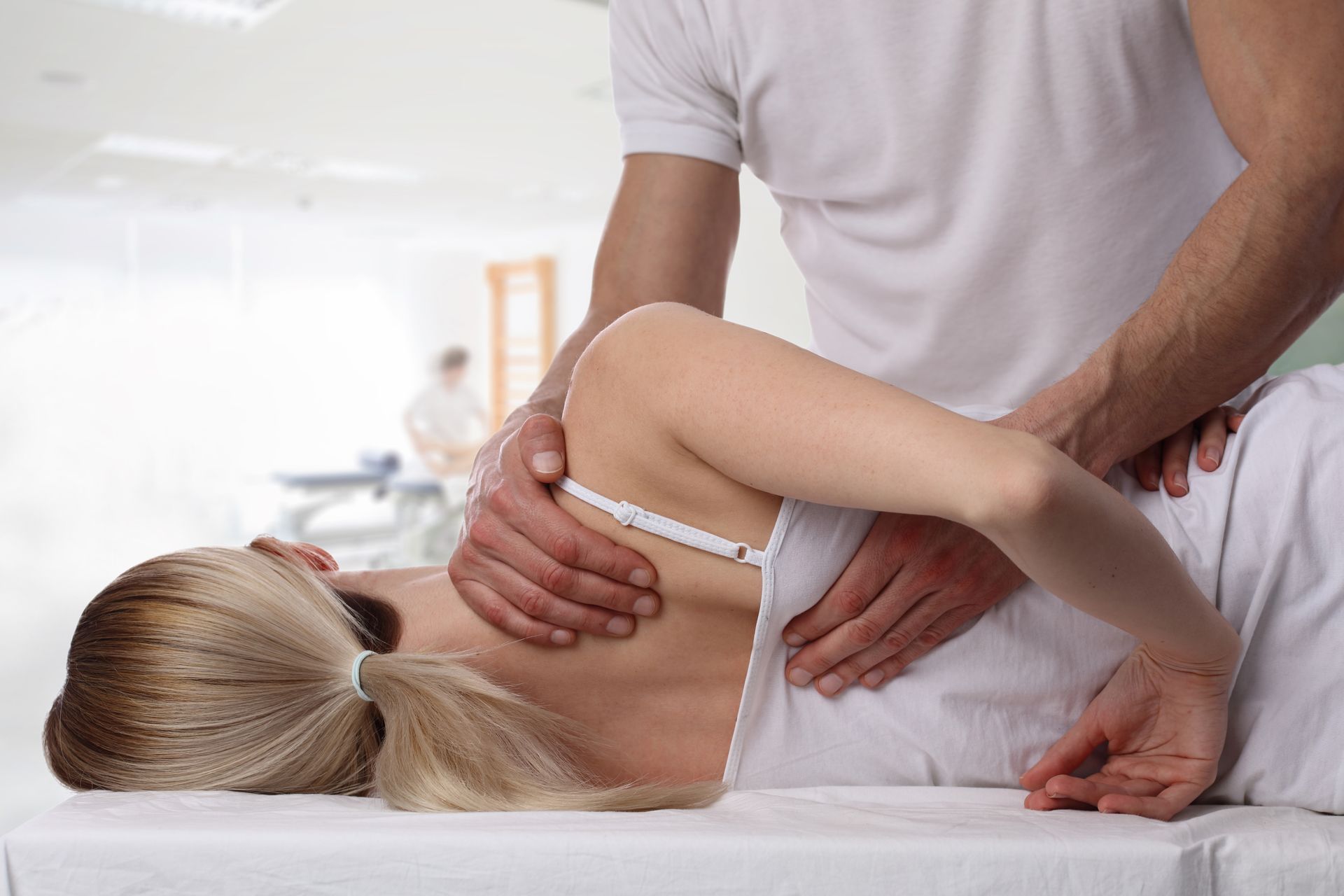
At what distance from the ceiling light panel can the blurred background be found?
14mm

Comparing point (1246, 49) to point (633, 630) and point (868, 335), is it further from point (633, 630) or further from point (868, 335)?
point (633, 630)

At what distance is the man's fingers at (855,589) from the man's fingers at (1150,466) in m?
0.30

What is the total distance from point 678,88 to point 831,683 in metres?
0.89

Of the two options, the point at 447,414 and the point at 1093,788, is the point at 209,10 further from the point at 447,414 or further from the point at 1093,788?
the point at 447,414

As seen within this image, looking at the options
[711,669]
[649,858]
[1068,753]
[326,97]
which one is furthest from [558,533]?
[326,97]

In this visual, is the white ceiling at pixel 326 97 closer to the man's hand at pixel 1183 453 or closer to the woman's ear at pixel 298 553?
the woman's ear at pixel 298 553

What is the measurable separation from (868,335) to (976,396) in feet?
0.57

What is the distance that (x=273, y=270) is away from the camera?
963 centimetres

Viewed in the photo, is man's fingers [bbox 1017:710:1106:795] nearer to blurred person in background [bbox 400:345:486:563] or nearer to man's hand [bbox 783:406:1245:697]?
man's hand [bbox 783:406:1245:697]

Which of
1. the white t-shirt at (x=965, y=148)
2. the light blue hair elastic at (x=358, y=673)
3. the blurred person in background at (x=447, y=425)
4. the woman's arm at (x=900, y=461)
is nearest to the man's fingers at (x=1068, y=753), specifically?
the woman's arm at (x=900, y=461)

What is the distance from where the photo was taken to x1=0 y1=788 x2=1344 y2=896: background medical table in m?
0.77

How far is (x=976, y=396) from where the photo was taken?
1.40m

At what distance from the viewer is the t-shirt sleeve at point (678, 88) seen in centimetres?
143

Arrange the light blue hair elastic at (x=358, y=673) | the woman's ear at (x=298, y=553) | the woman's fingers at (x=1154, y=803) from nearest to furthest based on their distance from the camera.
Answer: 1. the woman's fingers at (x=1154, y=803)
2. the light blue hair elastic at (x=358, y=673)
3. the woman's ear at (x=298, y=553)
